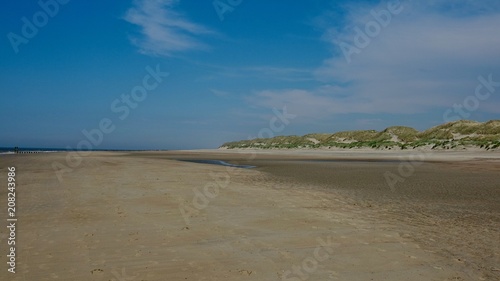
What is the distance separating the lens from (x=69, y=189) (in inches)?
553

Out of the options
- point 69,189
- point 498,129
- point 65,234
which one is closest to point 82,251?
point 65,234

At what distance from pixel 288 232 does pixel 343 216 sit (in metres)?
2.37

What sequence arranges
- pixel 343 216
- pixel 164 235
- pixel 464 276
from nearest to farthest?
pixel 464 276 → pixel 164 235 → pixel 343 216

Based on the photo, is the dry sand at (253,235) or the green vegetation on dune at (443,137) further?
the green vegetation on dune at (443,137)

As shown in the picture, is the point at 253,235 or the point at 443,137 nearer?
the point at 253,235

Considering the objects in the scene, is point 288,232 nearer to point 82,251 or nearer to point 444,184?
point 82,251

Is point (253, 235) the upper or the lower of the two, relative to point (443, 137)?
lower

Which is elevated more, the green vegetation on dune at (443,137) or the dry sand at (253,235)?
the green vegetation on dune at (443,137)

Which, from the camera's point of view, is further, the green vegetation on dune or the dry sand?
the green vegetation on dune

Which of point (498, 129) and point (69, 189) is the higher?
point (498, 129)

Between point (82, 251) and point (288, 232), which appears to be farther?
point (288, 232)

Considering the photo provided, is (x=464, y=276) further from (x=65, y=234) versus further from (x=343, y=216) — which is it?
(x=65, y=234)

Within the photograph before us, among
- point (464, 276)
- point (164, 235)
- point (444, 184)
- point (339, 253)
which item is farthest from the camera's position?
point (444, 184)

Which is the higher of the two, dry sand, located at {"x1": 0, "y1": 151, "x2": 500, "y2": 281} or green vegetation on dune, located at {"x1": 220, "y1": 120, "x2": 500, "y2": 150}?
green vegetation on dune, located at {"x1": 220, "y1": 120, "x2": 500, "y2": 150}
